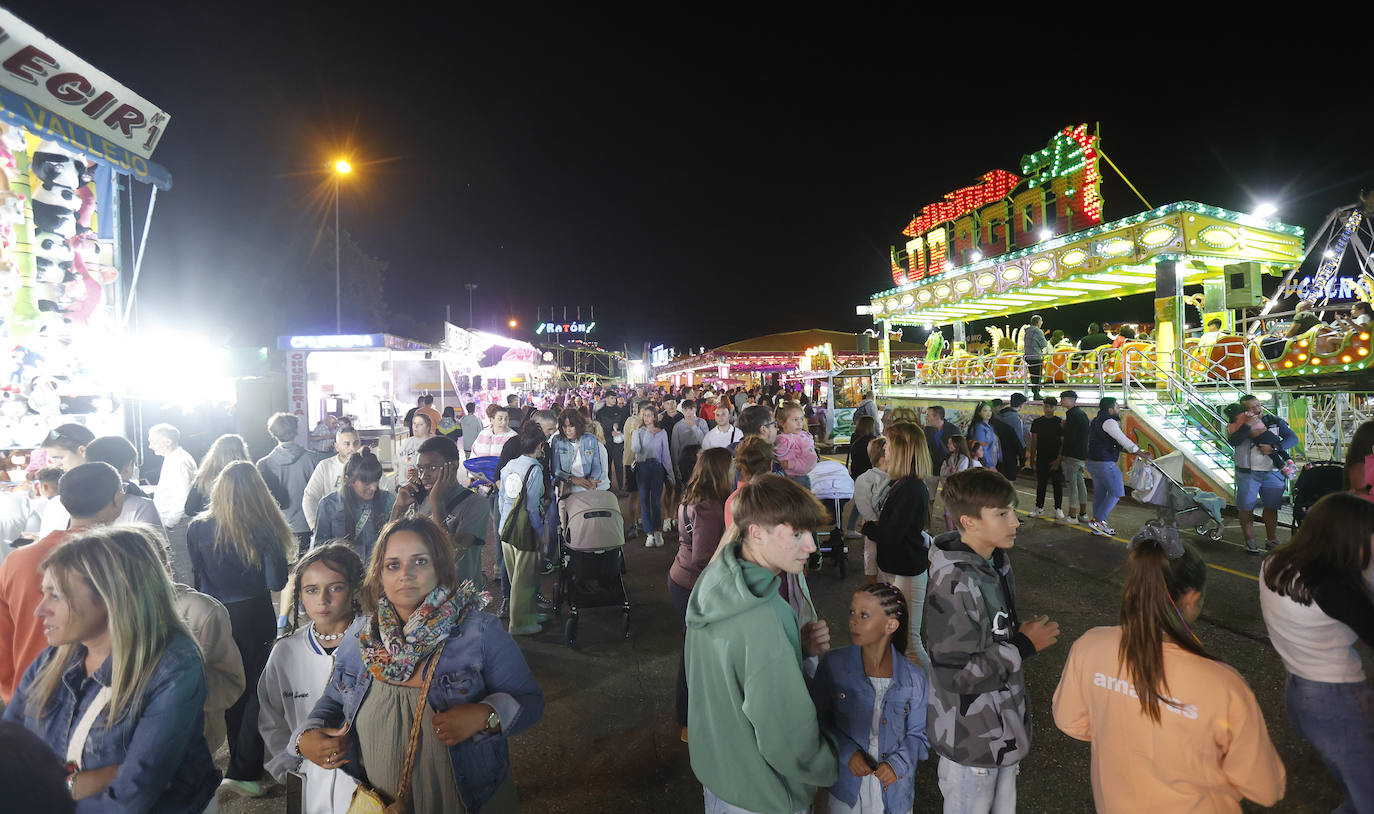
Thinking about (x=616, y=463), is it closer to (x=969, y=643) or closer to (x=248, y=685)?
(x=248, y=685)

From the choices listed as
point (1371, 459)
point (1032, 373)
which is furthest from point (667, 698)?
point (1032, 373)

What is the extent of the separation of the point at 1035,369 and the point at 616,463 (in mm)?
12643

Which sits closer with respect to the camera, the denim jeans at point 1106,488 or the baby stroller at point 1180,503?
the baby stroller at point 1180,503

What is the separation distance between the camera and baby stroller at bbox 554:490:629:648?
507 centimetres

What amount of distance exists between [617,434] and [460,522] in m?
8.20

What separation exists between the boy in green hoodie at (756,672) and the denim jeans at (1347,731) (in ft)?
6.88

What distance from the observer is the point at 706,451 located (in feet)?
13.3

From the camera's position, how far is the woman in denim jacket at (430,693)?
1885 mm

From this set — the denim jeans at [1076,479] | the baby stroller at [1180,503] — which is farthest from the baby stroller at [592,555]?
the denim jeans at [1076,479]

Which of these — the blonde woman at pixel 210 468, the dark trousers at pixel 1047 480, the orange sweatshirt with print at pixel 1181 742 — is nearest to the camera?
the orange sweatshirt with print at pixel 1181 742

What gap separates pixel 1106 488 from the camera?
318 inches

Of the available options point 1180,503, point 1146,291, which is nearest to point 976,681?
point 1180,503

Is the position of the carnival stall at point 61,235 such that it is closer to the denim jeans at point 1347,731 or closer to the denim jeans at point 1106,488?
the denim jeans at point 1347,731

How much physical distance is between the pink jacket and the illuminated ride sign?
364 feet
